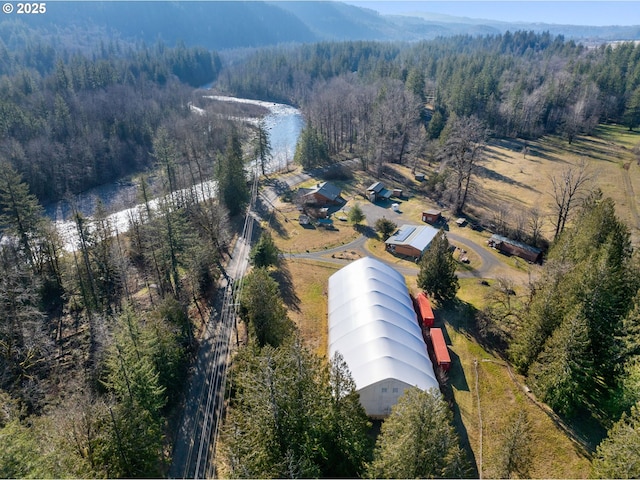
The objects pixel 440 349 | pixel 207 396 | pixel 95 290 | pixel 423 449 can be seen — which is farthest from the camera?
pixel 95 290

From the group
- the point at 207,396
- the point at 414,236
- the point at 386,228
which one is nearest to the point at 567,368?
the point at 207,396

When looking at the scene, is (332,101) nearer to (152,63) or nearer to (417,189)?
(417,189)

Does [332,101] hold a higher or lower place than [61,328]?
higher

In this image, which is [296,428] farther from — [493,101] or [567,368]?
[493,101]

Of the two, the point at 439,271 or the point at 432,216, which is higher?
the point at 439,271

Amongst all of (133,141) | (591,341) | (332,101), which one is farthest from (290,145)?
(591,341)

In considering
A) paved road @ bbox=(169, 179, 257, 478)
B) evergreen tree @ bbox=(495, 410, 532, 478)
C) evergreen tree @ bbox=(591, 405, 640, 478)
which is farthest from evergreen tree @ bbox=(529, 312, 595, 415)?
paved road @ bbox=(169, 179, 257, 478)
